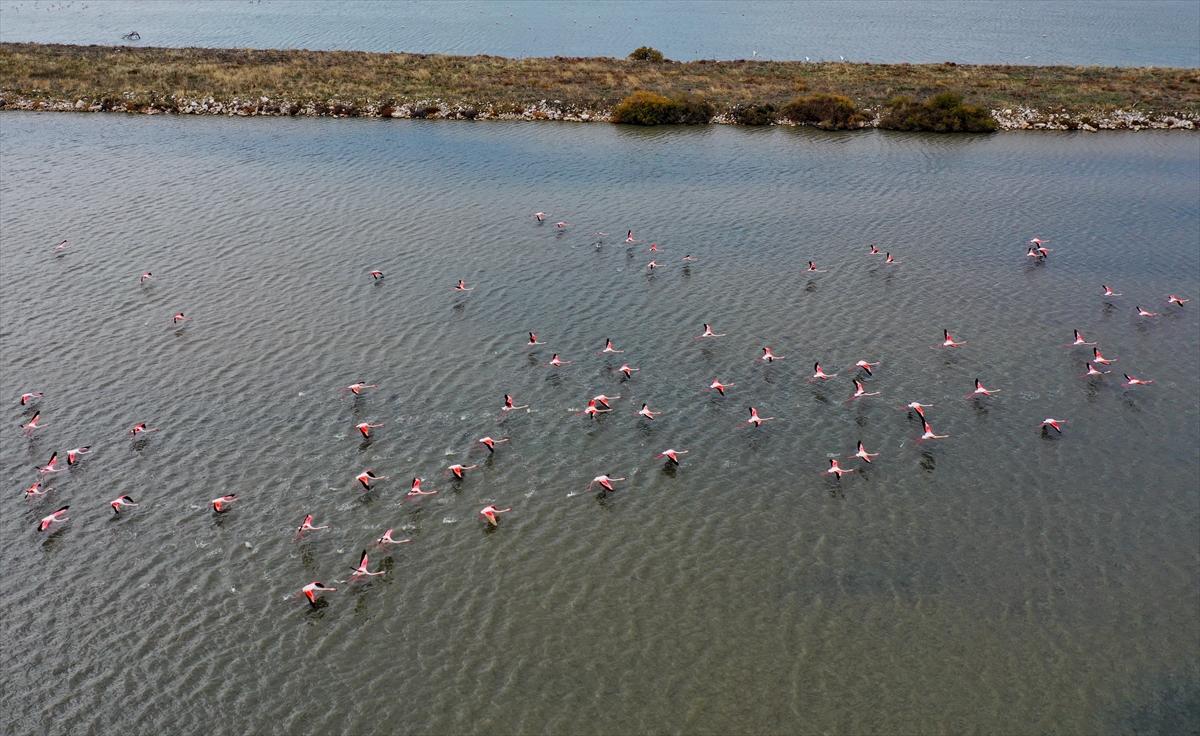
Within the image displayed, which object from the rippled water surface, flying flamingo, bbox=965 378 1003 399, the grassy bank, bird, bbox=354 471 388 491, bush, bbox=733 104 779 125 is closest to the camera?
the rippled water surface

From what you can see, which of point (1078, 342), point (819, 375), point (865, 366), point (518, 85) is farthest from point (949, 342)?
point (518, 85)

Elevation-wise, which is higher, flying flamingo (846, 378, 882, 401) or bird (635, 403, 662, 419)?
flying flamingo (846, 378, 882, 401)

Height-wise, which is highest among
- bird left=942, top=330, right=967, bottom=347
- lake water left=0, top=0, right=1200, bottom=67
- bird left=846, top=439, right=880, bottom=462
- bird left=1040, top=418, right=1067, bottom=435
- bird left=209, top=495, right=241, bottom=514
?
lake water left=0, top=0, right=1200, bottom=67

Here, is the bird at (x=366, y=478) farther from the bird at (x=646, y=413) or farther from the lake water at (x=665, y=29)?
the lake water at (x=665, y=29)

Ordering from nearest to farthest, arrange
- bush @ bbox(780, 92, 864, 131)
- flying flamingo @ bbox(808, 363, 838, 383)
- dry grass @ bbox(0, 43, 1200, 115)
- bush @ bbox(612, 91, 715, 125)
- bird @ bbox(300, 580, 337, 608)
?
bird @ bbox(300, 580, 337, 608)
flying flamingo @ bbox(808, 363, 838, 383)
bush @ bbox(780, 92, 864, 131)
bush @ bbox(612, 91, 715, 125)
dry grass @ bbox(0, 43, 1200, 115)

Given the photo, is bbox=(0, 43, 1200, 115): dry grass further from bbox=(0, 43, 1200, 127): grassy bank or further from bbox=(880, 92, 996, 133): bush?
bbox=(880, 92, 996, 133): bush

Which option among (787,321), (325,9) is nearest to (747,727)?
(787,321)

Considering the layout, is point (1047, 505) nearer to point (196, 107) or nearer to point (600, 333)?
point (600, 333)

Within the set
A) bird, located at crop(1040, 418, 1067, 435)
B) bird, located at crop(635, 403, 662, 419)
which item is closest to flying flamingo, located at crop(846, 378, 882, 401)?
bird, located at crop(1040, 418, 1067, 435)
